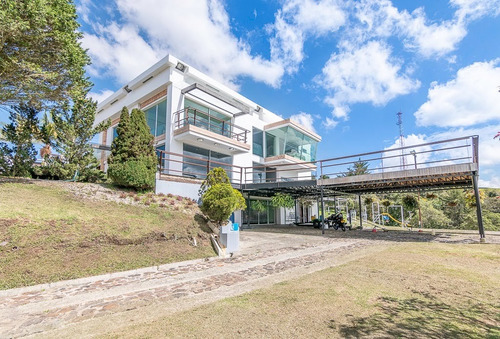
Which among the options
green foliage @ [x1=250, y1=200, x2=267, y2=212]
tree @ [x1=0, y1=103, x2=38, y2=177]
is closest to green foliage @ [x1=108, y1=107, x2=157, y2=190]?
tree @ [x1=0, y1=103, x2=38, y2=177]

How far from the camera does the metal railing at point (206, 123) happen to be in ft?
57.1

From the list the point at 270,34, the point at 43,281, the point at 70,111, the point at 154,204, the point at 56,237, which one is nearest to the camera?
the point at 43,281

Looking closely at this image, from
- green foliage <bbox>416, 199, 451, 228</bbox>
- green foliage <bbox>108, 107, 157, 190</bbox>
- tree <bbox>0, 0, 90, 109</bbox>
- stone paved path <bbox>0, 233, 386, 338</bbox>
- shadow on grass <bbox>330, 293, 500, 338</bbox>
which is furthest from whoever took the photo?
green foliage <bbox>416, 199, 451, 228</bbox>

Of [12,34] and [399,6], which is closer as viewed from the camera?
[12,34]

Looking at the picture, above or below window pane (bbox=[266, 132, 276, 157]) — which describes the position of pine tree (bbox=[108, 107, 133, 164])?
below

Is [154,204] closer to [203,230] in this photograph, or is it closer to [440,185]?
[203,230]

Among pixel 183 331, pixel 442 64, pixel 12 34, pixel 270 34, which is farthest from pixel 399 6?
pixel 12 34

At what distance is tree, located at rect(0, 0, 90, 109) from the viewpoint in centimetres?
813

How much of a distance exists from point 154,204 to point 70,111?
6.94 m

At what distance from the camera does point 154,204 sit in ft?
35.9

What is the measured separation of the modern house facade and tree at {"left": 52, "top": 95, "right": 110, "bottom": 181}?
11.4ft

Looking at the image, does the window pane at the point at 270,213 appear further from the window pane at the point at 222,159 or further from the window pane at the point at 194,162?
the window pane at the point at 194,162

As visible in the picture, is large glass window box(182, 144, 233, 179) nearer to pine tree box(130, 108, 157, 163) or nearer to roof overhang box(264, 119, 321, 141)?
pine tree box(130, 108, 157, 163)

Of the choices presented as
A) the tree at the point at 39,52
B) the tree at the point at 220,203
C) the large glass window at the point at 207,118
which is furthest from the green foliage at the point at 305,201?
the tree at the point at 39,52
